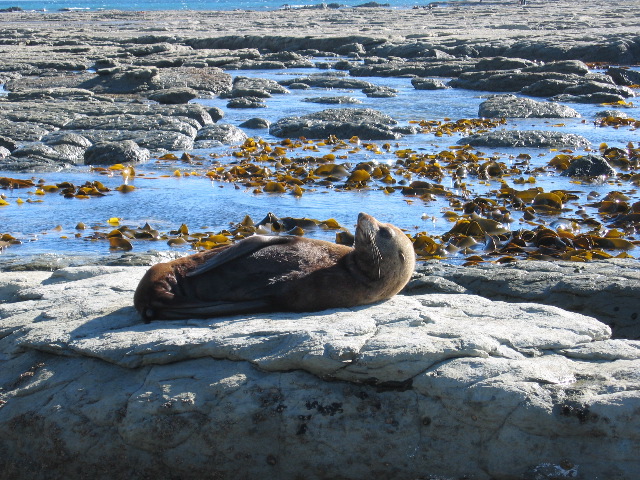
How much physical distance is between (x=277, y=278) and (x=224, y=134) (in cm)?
1069

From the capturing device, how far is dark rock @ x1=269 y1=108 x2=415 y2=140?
1567 cm

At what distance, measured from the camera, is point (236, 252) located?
5242mm

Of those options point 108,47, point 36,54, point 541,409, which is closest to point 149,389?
point 541,409

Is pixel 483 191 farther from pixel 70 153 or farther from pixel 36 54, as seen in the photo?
pixel 36 54

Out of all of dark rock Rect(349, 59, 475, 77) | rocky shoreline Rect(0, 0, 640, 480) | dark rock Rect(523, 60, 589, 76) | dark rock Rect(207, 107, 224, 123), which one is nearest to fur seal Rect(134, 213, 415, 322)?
rocky shoreline Rect(0, 0, 640, 480)

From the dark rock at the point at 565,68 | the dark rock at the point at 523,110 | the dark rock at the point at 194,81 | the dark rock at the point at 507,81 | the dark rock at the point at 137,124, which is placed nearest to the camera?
the dark rock at the point at 137,124

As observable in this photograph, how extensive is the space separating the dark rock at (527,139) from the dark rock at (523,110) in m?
3.25

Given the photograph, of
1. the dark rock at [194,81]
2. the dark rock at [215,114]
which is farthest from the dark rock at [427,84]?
the dark rock at [215,114]

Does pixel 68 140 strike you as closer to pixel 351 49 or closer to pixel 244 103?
pixel 244 103

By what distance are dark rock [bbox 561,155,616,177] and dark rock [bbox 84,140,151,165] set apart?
673cm

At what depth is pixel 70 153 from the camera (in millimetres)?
13789

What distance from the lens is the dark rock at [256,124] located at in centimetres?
1680

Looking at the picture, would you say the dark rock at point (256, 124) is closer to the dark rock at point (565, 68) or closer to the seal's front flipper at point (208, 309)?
the dark rock at point (565, 68)

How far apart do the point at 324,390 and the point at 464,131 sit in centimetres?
1269
